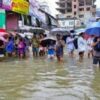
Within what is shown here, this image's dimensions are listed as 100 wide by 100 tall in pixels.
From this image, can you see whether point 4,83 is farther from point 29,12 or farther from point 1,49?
point 29,12

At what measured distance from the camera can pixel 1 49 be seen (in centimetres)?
2173

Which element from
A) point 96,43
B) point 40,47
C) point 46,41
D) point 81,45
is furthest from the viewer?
point 40,47

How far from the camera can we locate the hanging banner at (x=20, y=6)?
31945 mm

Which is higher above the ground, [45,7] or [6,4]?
[45,7]

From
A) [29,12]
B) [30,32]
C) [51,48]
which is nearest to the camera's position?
[51,48]

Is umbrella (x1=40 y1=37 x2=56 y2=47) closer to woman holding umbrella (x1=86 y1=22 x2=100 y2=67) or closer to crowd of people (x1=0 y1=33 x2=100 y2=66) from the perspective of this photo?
crowd of people (x1=0 y1=33 x2=100 y2=66)

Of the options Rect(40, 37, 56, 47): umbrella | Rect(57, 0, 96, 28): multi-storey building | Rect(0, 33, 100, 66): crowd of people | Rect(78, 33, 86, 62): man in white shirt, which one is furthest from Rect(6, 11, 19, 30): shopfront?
Rect(57, 0, 96, 28): multi-storey building

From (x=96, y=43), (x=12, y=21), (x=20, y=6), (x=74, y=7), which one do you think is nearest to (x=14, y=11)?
(x=20, y=6)

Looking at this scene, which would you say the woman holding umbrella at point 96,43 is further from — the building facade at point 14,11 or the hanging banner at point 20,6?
the hanging banner at point 20,6

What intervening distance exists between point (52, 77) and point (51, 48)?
8.40 metres

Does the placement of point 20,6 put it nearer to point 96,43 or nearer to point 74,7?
point 96,43

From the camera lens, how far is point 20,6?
33.3 metres

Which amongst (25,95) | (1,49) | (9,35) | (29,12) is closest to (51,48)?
(1,49)

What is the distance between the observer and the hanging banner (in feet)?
105
